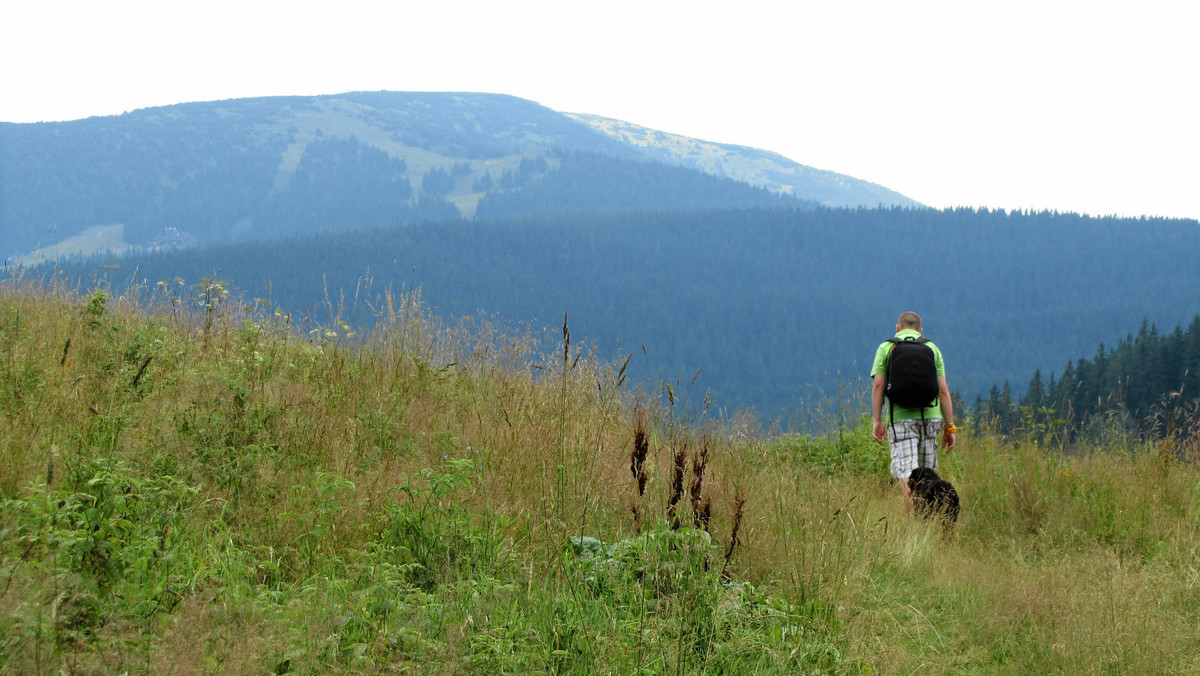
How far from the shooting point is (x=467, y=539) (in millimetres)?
3502

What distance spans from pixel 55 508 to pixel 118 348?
120 inches

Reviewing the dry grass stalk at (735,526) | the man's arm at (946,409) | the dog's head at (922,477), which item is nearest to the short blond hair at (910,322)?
the man's arm at (946,409)

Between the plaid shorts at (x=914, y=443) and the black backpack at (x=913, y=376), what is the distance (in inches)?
6.1

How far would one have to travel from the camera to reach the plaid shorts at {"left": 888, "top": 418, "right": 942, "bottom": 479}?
241 inches

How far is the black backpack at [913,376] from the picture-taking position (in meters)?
5.95

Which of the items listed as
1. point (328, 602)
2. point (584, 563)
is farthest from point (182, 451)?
point (584, 563)

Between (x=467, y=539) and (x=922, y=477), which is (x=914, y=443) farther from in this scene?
(x=467, y=539)

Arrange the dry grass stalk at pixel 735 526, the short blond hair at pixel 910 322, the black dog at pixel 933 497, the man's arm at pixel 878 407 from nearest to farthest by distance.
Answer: the dry grass stalk at pixel 735 526 → the black dog at pixel 933 497 → the man's arm at pixel 878 407 → the short blond hair at pixel 910 322

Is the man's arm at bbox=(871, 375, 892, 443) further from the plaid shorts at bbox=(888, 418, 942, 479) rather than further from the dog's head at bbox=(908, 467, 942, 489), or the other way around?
the dog's head at bbox=(908, 467, 942, 489)

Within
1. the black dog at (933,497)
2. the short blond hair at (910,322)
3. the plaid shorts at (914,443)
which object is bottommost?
the black dog at (933,497)

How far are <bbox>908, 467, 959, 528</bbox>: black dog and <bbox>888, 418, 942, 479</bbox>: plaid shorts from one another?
0.51 feet

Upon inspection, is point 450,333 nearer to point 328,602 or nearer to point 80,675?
point 328,602

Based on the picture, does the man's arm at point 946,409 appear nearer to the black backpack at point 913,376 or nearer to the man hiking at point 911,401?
the man hiking at point 911,401

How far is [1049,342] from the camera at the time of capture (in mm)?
183000
